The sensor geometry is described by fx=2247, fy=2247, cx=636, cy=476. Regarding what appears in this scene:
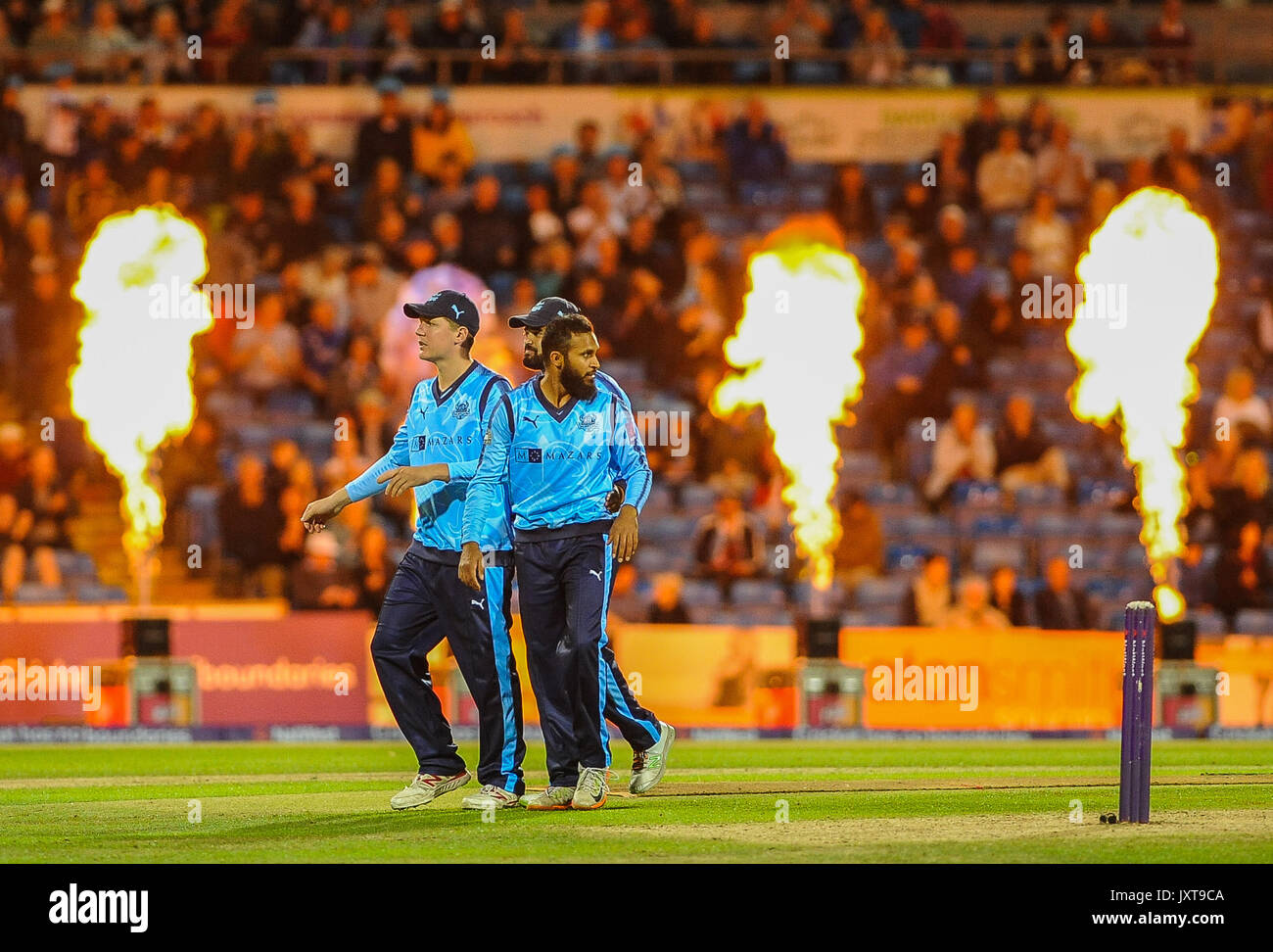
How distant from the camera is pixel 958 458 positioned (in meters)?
21.5

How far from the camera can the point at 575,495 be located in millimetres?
10805

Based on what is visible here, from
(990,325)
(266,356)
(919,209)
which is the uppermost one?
(919,209)

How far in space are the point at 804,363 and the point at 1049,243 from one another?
3265 millimetres

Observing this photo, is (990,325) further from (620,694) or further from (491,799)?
(491,799)

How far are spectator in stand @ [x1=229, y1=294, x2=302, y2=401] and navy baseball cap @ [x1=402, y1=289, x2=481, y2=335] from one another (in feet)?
34.4

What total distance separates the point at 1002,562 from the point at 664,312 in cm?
415

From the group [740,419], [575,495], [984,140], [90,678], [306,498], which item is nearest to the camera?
[575,495]

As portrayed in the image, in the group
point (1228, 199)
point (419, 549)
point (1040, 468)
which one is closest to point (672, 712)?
point (1040, 468)

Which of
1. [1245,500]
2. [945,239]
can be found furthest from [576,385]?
[945,239]

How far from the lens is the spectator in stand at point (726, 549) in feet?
65.6

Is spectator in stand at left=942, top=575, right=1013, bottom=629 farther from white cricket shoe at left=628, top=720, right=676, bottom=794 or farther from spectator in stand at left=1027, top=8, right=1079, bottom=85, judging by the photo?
spectator in stand at left=1027, top=8, right=1079, bottom=85

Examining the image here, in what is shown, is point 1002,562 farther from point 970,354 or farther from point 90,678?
point 90,678

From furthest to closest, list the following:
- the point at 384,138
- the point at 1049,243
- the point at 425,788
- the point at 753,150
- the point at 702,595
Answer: the point at 753,150 < the point at 1049,243 < the point at 384,138 < the point at 702,595 < the point at 425,788

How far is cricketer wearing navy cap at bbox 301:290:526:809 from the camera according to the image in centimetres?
1110
